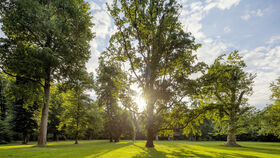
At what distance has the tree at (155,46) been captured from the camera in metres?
12.4

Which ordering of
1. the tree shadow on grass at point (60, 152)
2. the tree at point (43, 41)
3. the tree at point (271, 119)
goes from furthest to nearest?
1. the tree at point (271, 119)
2. the tree at point (43, 41)
3. the tree shadow on grass at point (60, 152)

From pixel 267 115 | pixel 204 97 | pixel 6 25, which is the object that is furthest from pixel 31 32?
pixel 267 115

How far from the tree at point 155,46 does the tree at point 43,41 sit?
4.75 meters

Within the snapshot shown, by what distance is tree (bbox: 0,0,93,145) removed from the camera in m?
12.4

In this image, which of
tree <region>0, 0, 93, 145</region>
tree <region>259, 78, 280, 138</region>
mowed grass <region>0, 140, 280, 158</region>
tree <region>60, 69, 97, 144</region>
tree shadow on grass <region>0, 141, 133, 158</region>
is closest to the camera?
tree shadow on grass <region>0, 141, 133, 158</region>

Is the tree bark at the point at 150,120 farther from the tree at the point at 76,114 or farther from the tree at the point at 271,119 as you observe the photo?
the tree at the point at 271,119

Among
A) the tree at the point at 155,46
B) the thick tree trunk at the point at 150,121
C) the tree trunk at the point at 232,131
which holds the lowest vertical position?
the tree trunk at the point at 232,131

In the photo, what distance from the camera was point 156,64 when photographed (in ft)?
40.5

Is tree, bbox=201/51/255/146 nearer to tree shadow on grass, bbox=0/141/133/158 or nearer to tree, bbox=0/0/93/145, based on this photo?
tree shadow on grass, bbox=0/141/133/158

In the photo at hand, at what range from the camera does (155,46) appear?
514 inches

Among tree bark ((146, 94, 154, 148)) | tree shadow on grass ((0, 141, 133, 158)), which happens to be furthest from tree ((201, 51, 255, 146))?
tree shadow on grass ((0, 141, 133, 158))

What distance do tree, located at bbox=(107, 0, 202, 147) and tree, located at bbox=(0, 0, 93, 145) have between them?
4.75 metres

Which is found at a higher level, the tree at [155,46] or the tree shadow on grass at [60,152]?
the tree at [155,46]

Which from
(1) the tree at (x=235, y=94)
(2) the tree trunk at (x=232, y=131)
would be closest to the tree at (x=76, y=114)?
(1) the tree at (x=235, y=94)
